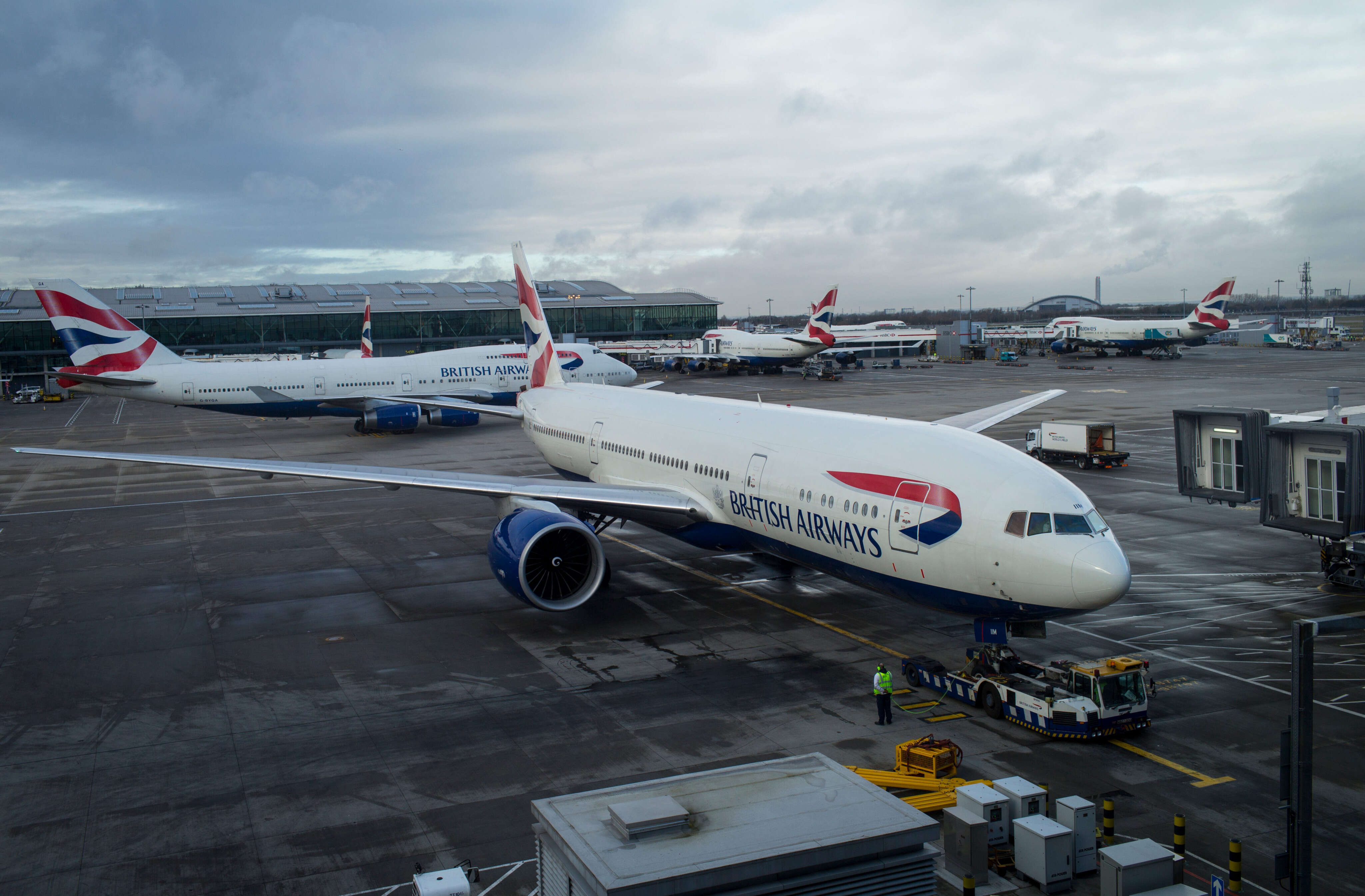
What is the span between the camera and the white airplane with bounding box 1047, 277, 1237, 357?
359ft

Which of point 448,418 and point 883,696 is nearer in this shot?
point 883,696

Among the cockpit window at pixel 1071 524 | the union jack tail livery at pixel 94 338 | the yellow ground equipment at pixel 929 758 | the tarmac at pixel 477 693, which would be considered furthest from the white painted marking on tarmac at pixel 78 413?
the cockpit window at pixel 1071 524

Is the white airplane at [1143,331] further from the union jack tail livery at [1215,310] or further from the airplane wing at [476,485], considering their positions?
the airplane wing at [476,485]

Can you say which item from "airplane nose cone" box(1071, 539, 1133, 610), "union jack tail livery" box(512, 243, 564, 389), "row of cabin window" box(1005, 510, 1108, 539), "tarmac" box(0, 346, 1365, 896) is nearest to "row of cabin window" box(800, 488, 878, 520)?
"tarmac" box(0, 346, 1365, 896)

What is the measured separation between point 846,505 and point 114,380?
5094 cm

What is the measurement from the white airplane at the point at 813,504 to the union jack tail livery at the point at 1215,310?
96.5 meters

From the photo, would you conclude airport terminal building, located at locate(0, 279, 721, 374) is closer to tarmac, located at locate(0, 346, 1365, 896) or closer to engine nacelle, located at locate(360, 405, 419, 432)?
engine nacelle, located at locate(360, 405, 419, 432)

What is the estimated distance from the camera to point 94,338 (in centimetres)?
5291

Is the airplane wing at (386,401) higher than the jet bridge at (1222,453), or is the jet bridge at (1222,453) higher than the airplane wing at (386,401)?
the airplane wing at (386,401)

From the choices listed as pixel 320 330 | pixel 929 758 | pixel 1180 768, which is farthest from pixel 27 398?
pixel 1180 768

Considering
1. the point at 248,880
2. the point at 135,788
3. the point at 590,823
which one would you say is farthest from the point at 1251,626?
the point at 135,788

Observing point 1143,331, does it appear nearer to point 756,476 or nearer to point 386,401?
point 386,401

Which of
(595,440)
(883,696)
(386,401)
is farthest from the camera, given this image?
(386,401)

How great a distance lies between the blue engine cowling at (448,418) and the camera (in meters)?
59.3
